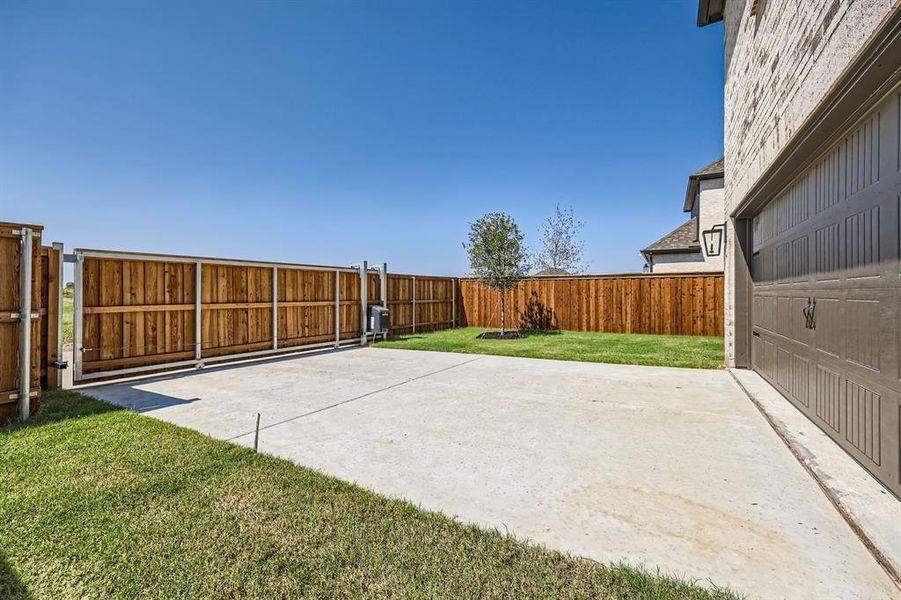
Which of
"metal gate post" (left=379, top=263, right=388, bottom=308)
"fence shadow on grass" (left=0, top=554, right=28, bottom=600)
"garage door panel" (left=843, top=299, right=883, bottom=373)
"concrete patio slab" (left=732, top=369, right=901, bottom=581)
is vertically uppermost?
"metal gate post" (left=379, top=263, right=388, bottom=308)

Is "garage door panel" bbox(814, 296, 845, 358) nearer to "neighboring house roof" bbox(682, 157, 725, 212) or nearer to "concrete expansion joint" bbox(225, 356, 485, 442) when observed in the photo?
"concrete expansion joint" bbox(225, 356, 485, 442)

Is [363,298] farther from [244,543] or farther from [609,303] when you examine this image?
[244,543]

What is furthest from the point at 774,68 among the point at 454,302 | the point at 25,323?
the point at 454,302

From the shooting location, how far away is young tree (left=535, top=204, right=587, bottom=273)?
26.0 meters

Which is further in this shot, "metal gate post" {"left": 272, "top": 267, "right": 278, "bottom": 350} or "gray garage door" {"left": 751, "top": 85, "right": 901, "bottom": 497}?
"metal gate post" {"left": 272, "top": 267, "right": 278, "bottom": 350}

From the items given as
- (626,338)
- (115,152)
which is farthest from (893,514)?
(115,152)

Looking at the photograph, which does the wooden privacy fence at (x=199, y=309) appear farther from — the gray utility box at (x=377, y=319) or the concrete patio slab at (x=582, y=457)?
the concrete patio slab at (x=582, y=457)

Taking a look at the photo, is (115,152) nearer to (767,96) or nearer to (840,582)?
(767,96)

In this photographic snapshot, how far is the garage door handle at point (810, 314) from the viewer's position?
3.44 m

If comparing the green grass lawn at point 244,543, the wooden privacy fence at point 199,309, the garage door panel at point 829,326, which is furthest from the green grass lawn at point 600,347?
the green grass lawn at point 244,543

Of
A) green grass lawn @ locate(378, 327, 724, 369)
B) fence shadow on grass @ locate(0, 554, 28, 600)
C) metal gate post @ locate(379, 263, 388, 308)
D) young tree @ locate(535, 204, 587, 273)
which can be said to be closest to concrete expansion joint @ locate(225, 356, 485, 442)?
fence shadow on grass @ locate(0, 554, 28, 600)

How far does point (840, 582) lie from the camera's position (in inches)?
62.2

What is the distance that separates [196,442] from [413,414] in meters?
1.88

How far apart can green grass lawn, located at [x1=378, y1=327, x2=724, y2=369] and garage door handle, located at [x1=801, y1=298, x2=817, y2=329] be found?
3038 millimetres
